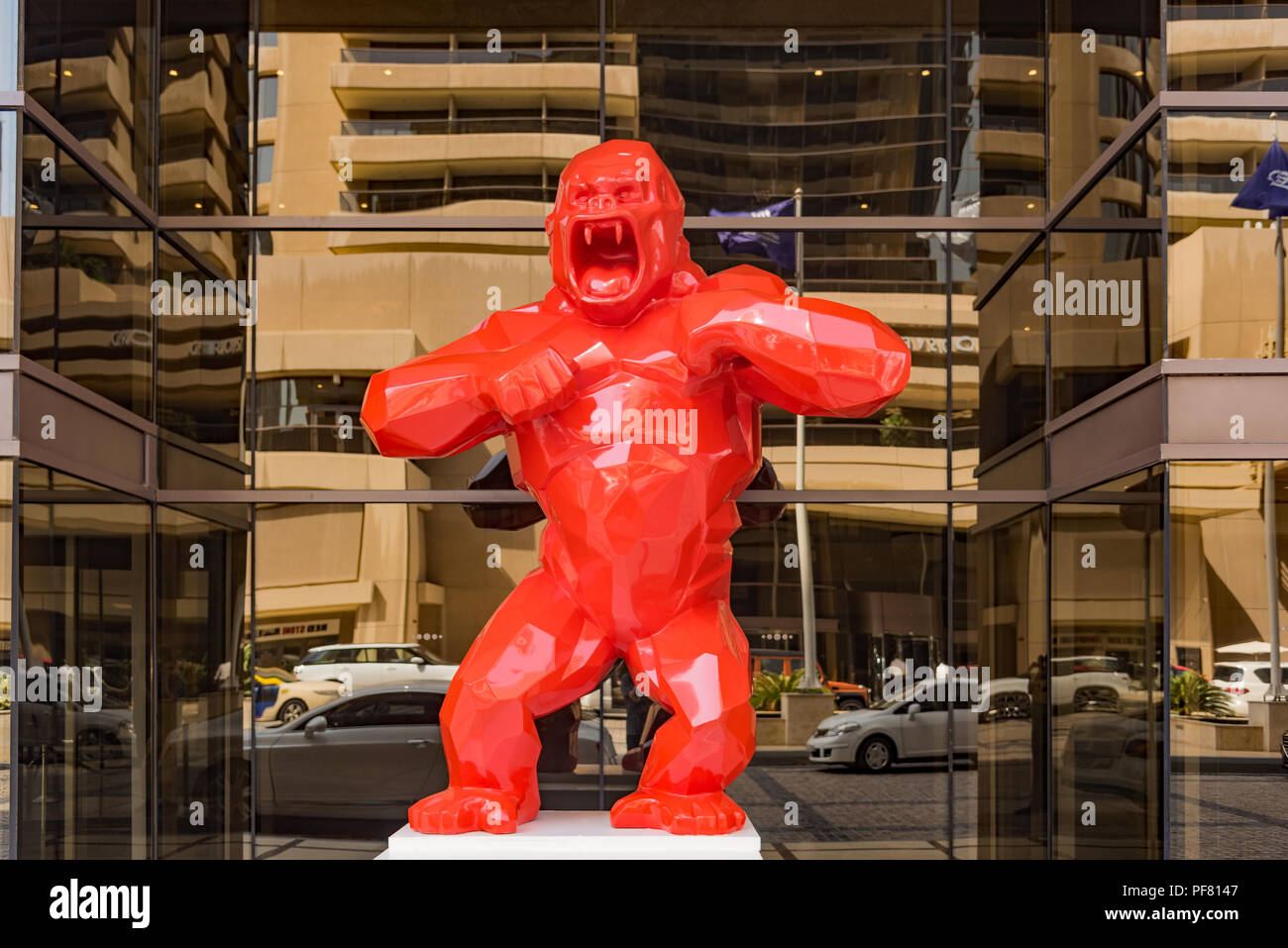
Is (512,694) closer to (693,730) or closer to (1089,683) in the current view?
(693,730)

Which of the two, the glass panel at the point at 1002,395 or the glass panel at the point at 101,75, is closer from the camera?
the glass panel at the point at 101,75

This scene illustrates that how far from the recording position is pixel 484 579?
6.89 m

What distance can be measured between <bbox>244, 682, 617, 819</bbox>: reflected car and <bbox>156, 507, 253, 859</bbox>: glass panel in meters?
0.14

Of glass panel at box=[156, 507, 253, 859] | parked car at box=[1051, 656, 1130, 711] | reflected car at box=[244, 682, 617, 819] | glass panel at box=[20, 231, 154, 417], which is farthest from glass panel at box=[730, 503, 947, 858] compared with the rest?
glass panel at box=[20, 231, 154, 417]

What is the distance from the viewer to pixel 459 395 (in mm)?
3883

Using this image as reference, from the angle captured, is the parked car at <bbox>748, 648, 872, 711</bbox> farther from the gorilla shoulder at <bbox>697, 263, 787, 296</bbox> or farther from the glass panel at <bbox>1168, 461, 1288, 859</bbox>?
the gorilla shoulder at <bbox>697, 263, 787, 296</bbox>

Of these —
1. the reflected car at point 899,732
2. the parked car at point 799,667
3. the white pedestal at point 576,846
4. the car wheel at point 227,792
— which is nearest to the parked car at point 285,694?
the car wheel at point 227,792

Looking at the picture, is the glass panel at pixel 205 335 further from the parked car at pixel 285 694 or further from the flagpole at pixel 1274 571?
the flagpole at pixel 1274 571

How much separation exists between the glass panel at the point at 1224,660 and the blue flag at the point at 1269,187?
124 centimetres

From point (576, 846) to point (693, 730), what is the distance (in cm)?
51

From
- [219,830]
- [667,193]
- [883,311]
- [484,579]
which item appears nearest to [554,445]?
[667,193]

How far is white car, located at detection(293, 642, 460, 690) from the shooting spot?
6.96 meters

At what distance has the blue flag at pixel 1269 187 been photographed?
591 cm

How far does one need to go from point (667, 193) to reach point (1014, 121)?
3.99 m
